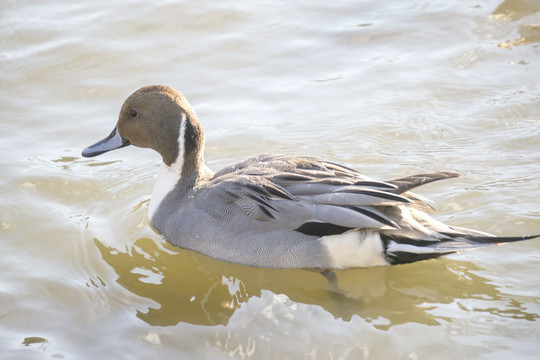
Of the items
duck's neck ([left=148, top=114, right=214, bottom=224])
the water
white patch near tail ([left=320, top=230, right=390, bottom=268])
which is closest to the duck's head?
duck's neck ([left=148, top=114, right=214, bottom=224])

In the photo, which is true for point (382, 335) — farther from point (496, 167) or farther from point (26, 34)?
point (26, 34)

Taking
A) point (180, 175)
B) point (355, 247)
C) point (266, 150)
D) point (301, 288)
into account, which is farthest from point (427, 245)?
point (266, 150)

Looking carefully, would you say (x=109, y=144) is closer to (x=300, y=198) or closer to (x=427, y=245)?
(x=300, y=198)

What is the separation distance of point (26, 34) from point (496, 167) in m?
5.28

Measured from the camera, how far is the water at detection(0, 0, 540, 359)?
430cm

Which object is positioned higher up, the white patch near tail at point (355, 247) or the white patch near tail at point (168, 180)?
the white patch near tail at point (168, 180)

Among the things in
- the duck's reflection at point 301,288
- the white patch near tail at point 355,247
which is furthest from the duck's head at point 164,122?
the white patch near tail at point 355,247

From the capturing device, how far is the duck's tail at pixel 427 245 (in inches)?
177

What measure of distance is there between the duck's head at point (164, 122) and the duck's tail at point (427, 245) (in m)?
1.57

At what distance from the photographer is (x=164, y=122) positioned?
17.6 ft

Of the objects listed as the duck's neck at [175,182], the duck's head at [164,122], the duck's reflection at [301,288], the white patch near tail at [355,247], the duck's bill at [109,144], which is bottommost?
the duck's reflection at [301,288]

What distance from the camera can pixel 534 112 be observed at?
21.1 ft

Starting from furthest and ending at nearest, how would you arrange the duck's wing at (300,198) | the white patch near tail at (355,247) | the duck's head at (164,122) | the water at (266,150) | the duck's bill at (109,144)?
the duck's bill at (109,144), the duck's head at (164,122), the white patch near tail at (355,247), the duck's wing at (300,198), the water at (266,150)

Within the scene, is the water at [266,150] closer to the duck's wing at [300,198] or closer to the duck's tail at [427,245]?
the duck's tail at [427,245]
